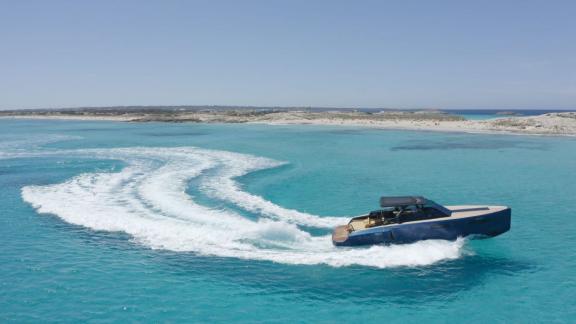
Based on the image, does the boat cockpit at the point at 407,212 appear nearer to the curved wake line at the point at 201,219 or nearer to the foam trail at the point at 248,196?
the curved wake line at the point at 201,219

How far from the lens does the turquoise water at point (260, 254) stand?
13180 mm

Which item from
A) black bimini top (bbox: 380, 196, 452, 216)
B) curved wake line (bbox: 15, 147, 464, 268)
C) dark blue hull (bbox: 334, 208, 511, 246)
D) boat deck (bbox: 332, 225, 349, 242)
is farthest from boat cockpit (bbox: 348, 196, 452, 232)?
curved wake line (bbox: 15, 147, 464, 268)

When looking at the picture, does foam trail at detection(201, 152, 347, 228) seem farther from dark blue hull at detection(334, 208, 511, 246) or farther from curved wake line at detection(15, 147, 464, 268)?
dark blue hull at detection(334, 208, 511, 246)

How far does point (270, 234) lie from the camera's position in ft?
61.1

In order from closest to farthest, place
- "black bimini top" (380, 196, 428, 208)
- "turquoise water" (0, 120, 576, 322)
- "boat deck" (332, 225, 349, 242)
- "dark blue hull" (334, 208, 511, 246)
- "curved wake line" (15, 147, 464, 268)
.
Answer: "turquoise water" (0, 120, 576, 322)
"curved wake line" (15, 147, 464, 268)
"dark blue hull" (334, 208, 511, 246)
"boat deck" (332, 225, 349, 242)
"black bimini top" (380, 196, 428, 208)

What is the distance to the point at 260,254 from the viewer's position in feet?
55.6

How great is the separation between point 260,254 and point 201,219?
5.38m

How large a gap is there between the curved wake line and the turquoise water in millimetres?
80

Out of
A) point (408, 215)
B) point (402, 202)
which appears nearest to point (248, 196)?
point (402, 202)

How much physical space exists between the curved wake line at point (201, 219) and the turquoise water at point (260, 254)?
0.26ft

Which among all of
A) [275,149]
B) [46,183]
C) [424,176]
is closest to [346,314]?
[424,176]

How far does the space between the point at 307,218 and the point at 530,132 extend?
220 feet

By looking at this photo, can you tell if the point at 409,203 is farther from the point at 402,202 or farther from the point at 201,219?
the point at 201,219

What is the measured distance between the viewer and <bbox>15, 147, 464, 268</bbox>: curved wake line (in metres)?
A: 16.9
